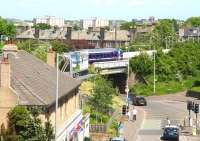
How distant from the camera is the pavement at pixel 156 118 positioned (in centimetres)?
6106

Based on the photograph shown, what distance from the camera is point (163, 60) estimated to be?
414ft

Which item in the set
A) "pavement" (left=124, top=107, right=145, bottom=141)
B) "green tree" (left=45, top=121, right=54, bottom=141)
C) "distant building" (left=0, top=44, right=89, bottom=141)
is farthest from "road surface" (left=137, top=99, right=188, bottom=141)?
"green tree" (left=45, top=121, right=54, bottom=141)

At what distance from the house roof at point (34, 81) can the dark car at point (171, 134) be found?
12145mm

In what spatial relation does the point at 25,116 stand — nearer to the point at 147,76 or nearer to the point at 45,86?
the point at 45,86

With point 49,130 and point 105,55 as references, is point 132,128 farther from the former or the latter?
point 105,55

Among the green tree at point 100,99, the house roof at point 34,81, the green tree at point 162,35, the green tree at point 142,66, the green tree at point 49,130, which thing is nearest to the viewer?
the house roof at point 34,81

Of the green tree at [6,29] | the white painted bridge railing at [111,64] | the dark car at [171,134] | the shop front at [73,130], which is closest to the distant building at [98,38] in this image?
the green tree at [6,29]

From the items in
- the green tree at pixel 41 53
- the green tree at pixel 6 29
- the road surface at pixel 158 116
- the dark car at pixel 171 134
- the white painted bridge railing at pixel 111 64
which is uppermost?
the green tree at pixel 6 29

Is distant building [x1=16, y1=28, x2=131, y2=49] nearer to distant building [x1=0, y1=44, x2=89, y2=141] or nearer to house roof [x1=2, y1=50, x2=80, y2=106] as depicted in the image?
distant building [x1=0, y1=44, x2=89, y2=141]

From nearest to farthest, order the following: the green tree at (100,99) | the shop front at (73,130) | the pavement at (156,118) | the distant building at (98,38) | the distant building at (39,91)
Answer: the distant building at (39,91), the shop front at (73,130), the pavement at (156,118), the green tree at (100,99), the distant building at (98,38)

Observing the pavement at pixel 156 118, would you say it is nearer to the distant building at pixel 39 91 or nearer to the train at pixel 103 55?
the distant building at pixel 39 91

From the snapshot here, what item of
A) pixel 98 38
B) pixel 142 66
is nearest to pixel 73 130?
pixel 142 66

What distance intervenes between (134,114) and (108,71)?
155ft

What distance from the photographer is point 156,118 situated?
76500 mm
